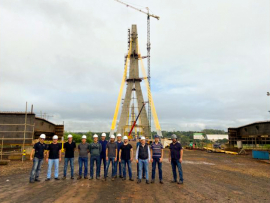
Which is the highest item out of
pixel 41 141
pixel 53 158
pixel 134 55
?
pixel 134 55

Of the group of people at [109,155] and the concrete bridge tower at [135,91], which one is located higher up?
the concrete bridge tower at [135,91]

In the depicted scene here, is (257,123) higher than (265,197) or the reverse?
higher

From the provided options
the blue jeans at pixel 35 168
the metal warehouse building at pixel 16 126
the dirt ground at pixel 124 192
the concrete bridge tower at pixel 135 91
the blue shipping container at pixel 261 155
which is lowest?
the blue shipping container at pixel 261 155

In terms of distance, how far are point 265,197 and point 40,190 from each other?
23.6 feet

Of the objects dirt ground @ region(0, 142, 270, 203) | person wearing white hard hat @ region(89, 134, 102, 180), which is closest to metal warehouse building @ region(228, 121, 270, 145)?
dirt ground @ region(0, 142, 270, 203)

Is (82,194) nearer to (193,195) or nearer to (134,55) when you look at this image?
(193,195)

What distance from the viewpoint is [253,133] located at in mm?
28141

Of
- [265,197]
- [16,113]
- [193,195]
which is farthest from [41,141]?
[16,113]

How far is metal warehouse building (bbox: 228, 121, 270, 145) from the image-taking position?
25.9 meters

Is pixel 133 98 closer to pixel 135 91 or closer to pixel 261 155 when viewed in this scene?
pixel 135 91

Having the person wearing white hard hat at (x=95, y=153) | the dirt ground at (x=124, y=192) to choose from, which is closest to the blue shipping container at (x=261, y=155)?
the dirt ground at (x=124, y=192)

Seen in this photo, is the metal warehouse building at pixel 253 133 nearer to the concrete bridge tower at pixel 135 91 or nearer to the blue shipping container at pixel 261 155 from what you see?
the blue shipping container at pixel 261 155

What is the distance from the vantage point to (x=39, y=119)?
82.4 feet

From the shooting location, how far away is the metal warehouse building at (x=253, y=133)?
25938mm
